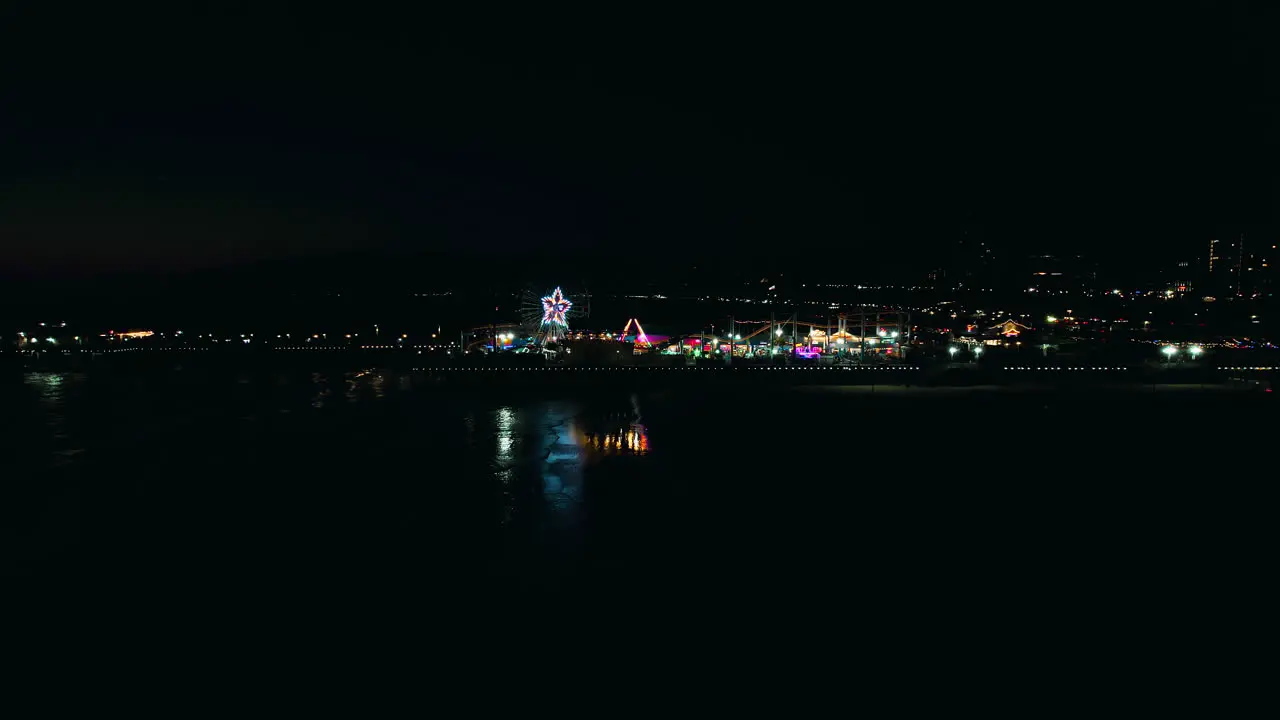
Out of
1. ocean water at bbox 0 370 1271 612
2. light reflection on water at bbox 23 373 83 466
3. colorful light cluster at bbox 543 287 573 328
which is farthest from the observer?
colorful light cluster at bbox 543 287 573 328

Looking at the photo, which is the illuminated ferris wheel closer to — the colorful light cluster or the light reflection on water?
the colorful light cluster

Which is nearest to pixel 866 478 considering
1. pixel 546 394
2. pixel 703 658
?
pixel 703 658

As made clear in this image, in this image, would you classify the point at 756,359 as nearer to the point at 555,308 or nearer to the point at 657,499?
the point at 555,308

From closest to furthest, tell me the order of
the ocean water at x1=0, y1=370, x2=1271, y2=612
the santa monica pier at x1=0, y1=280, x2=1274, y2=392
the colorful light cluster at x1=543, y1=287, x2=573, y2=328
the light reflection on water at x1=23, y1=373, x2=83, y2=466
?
the ocean water at x1=0, y1=370, x2=1271, y2=612 < the light reflection on water at x1=23, y1=373, x2=83, y2=466 < the santa monica pier at x1=0, y1=280, x2=1274, y2=392 < the colorful light cluster at x1=543, y1=287, x2=573, y2=328

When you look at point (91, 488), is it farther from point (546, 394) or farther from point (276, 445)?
point (546, 394)

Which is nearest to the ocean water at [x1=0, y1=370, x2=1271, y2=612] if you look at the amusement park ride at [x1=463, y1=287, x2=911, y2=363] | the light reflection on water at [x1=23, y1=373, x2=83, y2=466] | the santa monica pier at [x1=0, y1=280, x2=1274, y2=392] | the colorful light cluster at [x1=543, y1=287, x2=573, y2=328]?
the light reflection on water at [x1=23, y1=373, x2=83, y2=466]

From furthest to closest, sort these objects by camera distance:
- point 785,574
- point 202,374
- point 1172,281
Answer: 1. point 1172,281
2. point 202,374
3. point 785,574

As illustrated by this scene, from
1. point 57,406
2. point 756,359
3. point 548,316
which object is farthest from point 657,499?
point 548,316
